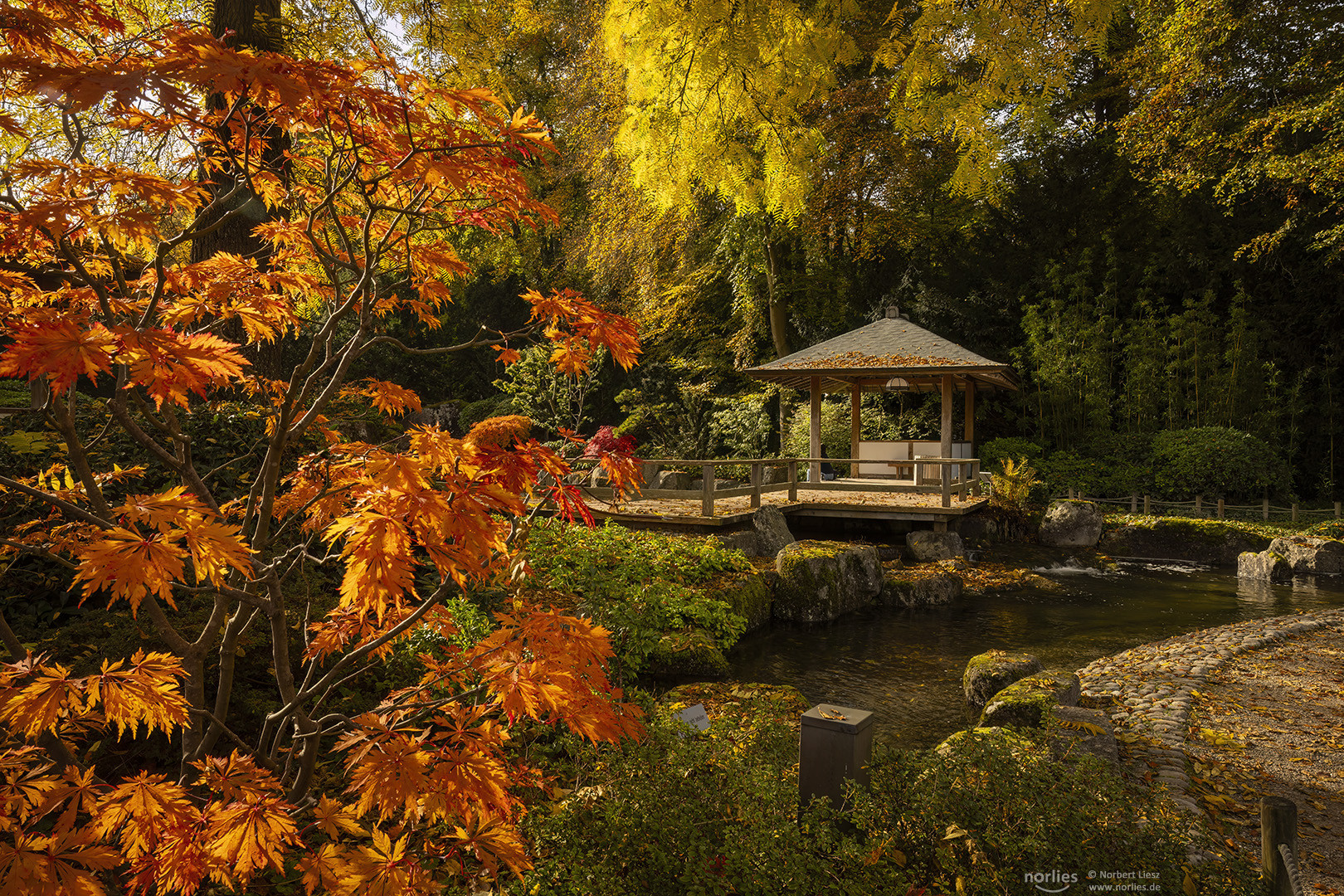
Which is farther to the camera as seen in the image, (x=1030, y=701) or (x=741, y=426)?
(x=741, y=426)

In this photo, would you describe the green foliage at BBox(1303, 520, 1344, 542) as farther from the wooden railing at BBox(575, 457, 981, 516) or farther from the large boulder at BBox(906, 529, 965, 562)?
the large boulder at BBox(906, 529, 965, 562)

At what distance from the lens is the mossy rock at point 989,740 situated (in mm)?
3189

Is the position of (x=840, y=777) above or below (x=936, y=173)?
below

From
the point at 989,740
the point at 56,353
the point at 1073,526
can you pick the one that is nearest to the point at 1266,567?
the point at 1073,526

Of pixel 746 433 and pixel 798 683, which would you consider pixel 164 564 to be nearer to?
pixel 798 683

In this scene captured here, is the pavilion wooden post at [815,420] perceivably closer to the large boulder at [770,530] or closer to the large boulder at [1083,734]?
the large boulder at [770,530]

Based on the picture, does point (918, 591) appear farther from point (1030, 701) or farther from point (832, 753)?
point (832, 753)

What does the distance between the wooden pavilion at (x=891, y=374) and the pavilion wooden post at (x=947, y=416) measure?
0.02 m

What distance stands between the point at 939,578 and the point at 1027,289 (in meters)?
13.0

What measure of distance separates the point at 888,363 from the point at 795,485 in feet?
9.58

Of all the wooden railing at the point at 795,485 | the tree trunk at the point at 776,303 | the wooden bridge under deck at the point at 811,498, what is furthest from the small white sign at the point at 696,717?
the tree trunk at the point at 776,303

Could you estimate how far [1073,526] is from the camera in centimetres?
1379

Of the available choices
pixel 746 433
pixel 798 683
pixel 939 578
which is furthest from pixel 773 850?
pixel 746 433

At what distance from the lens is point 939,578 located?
9602 mm
